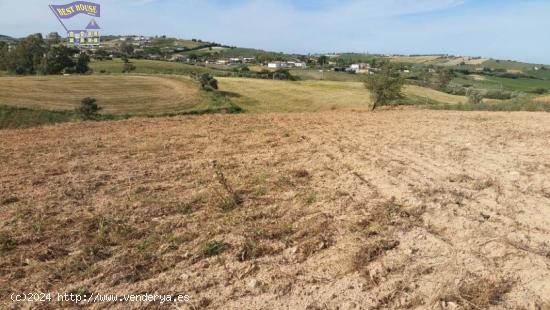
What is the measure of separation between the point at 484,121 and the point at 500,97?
40.6 metres

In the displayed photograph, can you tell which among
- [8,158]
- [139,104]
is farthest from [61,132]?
[139,104]

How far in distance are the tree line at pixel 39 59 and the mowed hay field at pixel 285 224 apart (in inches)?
2531

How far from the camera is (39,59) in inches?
2721

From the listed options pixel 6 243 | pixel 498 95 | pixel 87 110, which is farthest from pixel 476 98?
pixel 6 243

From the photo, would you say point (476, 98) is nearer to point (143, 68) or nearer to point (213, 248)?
point (213, 248)

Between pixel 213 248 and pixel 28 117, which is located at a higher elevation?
pixel 213 248

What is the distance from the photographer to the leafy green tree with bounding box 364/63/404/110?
3057cm

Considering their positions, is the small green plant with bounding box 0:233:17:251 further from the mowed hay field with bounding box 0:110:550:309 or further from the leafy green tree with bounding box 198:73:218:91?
the leafy green tree with bounding box 198:73:218:91

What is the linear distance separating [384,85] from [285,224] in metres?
26.8

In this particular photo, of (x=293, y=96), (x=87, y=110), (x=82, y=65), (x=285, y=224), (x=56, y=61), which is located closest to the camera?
(x=285, y=224)

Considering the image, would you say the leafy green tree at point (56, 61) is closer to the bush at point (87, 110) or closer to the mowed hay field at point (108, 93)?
the mowed hay field at point (108, 93)

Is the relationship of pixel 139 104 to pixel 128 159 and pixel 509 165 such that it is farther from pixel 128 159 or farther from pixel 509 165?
pixel 509 165

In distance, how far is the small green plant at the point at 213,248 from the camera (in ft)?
16.5

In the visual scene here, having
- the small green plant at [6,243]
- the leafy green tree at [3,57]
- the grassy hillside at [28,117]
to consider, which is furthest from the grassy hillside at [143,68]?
the small green plant at [6,243]
